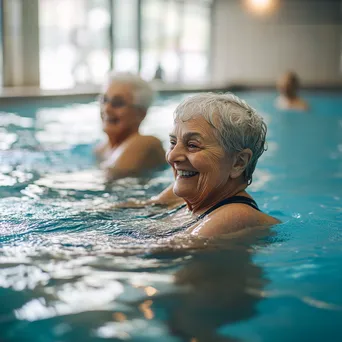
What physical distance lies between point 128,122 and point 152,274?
3283 mm

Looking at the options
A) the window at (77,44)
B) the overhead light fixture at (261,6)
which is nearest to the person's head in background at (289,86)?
the window at (77,44)

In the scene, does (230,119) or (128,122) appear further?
(128,122)

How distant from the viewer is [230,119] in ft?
10.2

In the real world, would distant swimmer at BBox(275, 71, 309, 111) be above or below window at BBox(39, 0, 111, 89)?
below

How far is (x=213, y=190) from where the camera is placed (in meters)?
3.26

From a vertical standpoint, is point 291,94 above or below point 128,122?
below

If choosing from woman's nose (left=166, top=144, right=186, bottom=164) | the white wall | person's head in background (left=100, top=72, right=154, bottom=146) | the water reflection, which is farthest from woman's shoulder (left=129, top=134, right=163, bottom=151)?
the white wall

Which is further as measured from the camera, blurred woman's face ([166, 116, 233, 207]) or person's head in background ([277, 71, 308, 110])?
person's head in background ([277, 71, 308, 110])

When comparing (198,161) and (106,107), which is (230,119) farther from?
(106,107)

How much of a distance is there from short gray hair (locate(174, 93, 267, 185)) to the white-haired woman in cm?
280

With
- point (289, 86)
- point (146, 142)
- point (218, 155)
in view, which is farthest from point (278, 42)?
point (218, 155)

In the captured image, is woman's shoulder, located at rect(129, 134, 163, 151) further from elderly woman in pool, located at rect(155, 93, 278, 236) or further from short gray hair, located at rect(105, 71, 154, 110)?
elderly woman in pool, located at rect(155, 93, 278, 236)

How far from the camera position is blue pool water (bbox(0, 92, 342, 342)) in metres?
2.51

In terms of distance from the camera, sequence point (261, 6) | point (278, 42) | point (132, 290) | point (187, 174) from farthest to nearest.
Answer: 1. point (278, 42)
2. point (261, 6)
3. point (187, 174)
4. point (132, 290)
